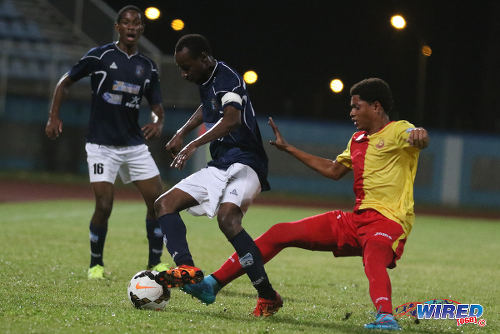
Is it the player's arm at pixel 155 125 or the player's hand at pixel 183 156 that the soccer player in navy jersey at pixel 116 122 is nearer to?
the player's arm at pixel 155 125

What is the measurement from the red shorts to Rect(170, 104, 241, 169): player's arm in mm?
933

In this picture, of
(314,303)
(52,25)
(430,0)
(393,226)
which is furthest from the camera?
(430,0)

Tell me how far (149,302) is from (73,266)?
2.77 meters

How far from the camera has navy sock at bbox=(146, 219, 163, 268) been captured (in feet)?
25.5

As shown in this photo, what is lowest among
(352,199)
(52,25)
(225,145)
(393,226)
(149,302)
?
(352,199)

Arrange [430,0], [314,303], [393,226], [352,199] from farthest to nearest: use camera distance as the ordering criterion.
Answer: [430,0] < [352,199] < [314,303] < [393,226]

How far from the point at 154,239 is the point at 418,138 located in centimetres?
346

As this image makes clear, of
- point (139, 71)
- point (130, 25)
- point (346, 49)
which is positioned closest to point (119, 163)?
point (139, 71)

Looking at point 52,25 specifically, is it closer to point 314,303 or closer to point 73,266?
point 73,266

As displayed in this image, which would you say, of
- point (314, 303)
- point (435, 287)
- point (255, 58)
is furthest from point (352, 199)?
point (314, 303)

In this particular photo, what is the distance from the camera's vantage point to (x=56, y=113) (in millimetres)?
7285

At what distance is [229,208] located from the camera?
548 cm

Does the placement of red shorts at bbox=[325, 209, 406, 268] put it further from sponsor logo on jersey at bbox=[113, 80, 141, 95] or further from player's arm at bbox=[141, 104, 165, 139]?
sponsor logo on jersey at bbox=[113, 80, 141, 95]

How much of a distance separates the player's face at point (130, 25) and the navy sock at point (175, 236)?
2.50m
